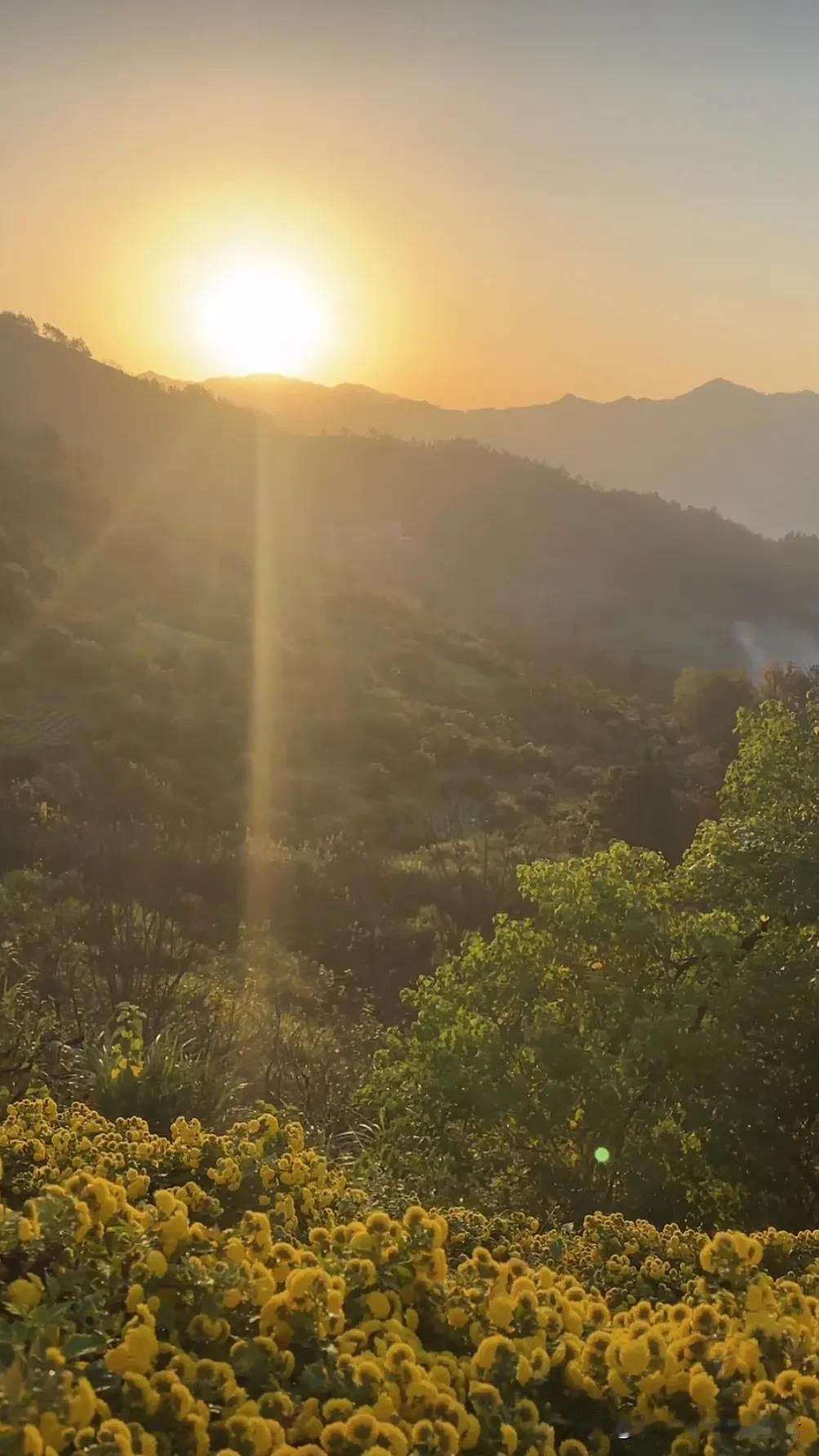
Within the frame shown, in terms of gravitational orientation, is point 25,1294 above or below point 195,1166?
above

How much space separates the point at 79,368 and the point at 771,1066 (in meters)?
72.6

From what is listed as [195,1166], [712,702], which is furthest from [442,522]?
[195,1166]

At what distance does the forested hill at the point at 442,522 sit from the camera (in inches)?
2338

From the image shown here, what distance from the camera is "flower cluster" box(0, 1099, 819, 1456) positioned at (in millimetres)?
1931

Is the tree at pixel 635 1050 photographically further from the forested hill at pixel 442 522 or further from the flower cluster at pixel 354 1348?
the forested hill at pixel 442 522

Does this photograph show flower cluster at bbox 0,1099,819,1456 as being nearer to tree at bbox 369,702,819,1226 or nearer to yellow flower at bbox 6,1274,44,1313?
yellow flower at bbox 6,1274,44,1313

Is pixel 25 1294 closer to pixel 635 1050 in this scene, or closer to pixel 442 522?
pixel 635 1050

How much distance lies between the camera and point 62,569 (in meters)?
31.3

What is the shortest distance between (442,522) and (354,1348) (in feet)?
290

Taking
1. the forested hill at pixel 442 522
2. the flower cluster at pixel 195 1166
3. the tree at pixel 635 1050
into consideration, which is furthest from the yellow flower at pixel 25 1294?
the forested hill at pixel 442 522

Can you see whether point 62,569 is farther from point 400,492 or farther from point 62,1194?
point 400,492

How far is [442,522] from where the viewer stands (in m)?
88.9

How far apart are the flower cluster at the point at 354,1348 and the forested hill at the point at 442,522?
37947 mm

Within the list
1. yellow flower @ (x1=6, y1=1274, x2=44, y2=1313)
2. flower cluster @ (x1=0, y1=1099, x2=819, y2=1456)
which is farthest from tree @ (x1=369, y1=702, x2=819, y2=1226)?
yellow flower @ (x1=6, y1=1274, x2=44, y2=1313)
